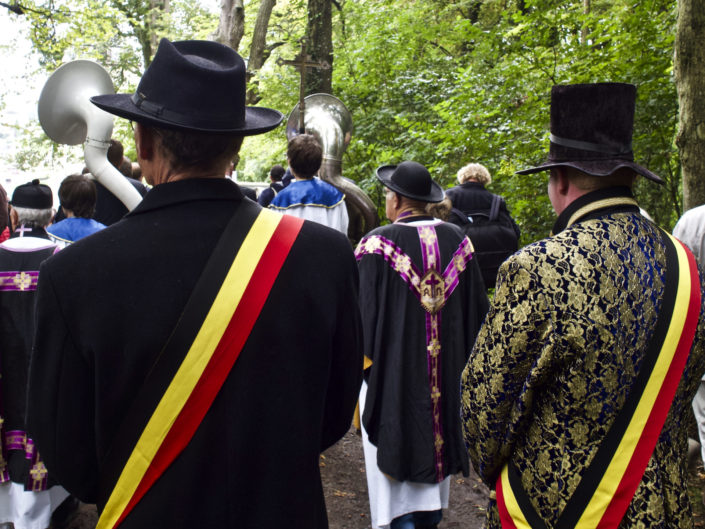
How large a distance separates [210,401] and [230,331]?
17 cm

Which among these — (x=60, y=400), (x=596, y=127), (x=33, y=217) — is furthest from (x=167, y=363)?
(x=33, y=217)

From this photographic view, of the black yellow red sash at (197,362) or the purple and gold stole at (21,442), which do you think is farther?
the purple and gold stole at (21,442)

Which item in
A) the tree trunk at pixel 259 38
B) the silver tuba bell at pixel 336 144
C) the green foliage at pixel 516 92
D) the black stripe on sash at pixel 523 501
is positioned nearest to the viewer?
the black stripe on sash at pixel 523 501

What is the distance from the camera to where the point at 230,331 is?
157 cm

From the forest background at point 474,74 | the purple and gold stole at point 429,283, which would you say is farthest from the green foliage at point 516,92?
the purple and gold stole at point 429,283

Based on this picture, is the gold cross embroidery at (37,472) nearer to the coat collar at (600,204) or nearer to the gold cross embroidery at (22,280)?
the gold cross embroidery at (22,280)

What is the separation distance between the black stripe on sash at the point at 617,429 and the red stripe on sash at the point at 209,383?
964mm

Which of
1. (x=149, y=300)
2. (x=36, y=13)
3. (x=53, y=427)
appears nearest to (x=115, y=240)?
(x=149, y=300)

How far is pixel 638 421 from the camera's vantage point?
6.06ft

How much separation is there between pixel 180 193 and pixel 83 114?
3.52m

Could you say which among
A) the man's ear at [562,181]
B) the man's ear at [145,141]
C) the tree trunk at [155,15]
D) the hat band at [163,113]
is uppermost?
the tree trunk at [155,15]

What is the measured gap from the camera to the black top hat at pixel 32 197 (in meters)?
3.98

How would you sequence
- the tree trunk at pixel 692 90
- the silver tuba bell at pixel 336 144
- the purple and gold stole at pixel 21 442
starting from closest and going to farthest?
the purple and gold stole at pixel 21 442
the tree trunk at pixel 692 90
the silver tuba bell at pixel 336 144

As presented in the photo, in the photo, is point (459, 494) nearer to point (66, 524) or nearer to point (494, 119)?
point (66, 524)
